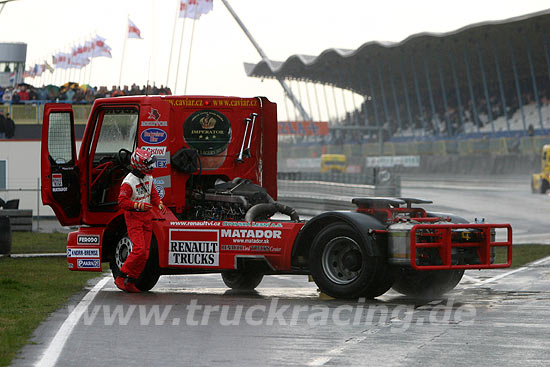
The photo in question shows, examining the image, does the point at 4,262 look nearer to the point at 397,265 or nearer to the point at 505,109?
the point at 397,265

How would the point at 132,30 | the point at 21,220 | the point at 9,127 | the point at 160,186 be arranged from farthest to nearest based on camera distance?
1. the point at 132,30
2. the point at 9,127
3. the point at 21,220
4. the point at 160,186

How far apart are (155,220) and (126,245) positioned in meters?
0.60

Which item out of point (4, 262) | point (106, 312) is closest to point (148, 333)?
point (106, 312)

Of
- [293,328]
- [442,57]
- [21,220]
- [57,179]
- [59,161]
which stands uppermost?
[442,57]

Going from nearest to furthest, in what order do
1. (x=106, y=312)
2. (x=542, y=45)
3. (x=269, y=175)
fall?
1. (x=106, y=312)
2. (x=269, y=175)
3. (x=542, y=45)

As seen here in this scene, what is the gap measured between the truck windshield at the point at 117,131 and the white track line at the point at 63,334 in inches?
79.1

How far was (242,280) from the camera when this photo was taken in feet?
46.1

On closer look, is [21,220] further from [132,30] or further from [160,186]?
[132,30]

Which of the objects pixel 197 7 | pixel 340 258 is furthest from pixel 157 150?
pixel 197 7

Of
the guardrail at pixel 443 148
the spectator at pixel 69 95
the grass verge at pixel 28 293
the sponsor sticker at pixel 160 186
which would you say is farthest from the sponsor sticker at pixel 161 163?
the guardrail at pixel 443 148

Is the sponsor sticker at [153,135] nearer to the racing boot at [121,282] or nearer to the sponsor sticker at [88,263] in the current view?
the sponsor sticker at [88,263]

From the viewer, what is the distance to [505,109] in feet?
220

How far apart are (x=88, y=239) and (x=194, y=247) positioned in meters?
1.72

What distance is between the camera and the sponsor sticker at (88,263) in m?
13.7
